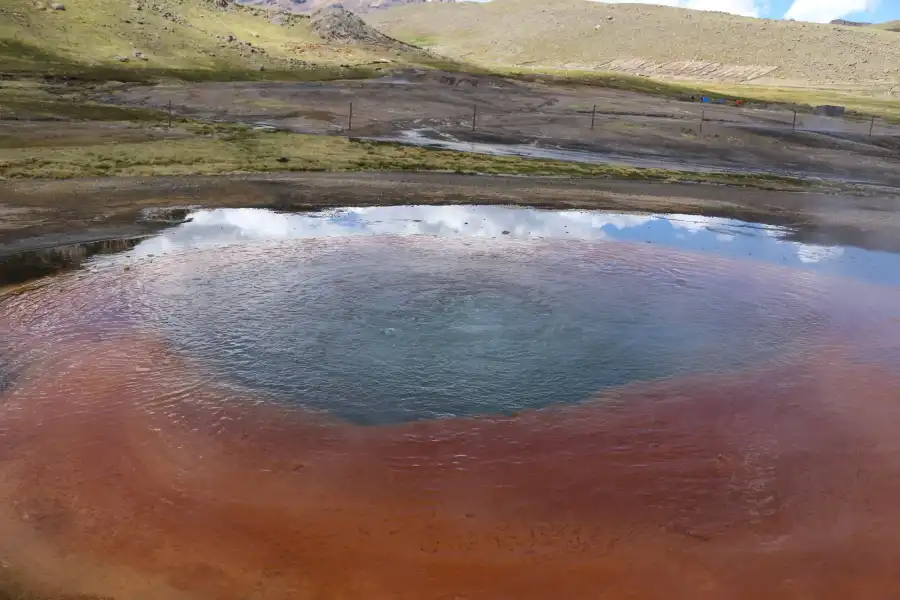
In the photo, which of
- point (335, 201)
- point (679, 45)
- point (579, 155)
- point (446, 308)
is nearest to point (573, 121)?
point (579, 155)

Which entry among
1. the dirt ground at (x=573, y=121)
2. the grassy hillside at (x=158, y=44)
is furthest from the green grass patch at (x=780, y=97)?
the grassy hillside at (x=158, y=44)

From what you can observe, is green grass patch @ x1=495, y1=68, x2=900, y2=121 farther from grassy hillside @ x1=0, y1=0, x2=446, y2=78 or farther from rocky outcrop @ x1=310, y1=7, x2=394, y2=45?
rocky outcrop @ x1=310, y1=7, x2=394, y2=45

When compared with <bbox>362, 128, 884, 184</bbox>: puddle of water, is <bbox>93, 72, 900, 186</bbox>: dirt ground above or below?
above

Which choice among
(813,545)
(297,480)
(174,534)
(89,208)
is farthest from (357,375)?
(89,208)

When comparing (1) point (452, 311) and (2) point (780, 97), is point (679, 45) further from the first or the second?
(1) point (452, 311)

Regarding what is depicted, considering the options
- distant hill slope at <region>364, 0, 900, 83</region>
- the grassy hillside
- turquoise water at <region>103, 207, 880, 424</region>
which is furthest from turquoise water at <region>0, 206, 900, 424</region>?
distant hill slope at <region>364, 0, 900, 83</region>

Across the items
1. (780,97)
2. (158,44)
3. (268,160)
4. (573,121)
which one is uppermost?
(158,44)
